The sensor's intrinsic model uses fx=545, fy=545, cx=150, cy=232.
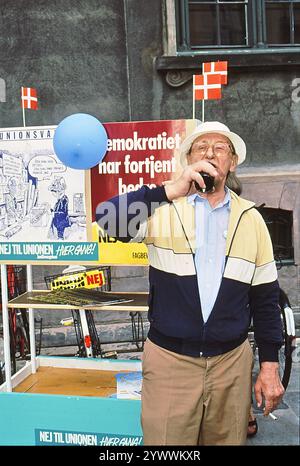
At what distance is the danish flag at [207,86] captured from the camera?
386cm

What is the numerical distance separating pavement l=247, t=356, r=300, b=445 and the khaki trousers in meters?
1.77

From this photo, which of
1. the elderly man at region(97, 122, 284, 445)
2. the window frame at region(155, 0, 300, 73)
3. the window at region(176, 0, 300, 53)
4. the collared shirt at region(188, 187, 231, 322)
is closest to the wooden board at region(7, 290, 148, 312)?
the elderly man at region(97, 122, 284, 445)

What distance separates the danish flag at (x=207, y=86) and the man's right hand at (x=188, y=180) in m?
1.59

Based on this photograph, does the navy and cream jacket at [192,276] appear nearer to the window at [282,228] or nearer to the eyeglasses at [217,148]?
the eyeglasses at [217,148]

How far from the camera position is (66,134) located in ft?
10.9

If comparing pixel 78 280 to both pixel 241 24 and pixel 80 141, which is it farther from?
pixel 241 24

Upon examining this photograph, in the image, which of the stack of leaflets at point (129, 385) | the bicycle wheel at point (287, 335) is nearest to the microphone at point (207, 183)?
the stack of leaflets at point (129, 385)

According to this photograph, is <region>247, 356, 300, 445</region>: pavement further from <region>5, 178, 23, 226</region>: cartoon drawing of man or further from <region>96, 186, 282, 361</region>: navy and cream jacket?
<region>5, 178, 23, 226</region>: cartoon drawing of man

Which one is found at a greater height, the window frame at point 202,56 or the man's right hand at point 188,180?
the window frame at point 202,56

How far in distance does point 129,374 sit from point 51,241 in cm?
114

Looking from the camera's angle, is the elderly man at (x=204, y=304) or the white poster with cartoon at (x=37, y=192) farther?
the white poster with cartoon at (x=37, y=192)
